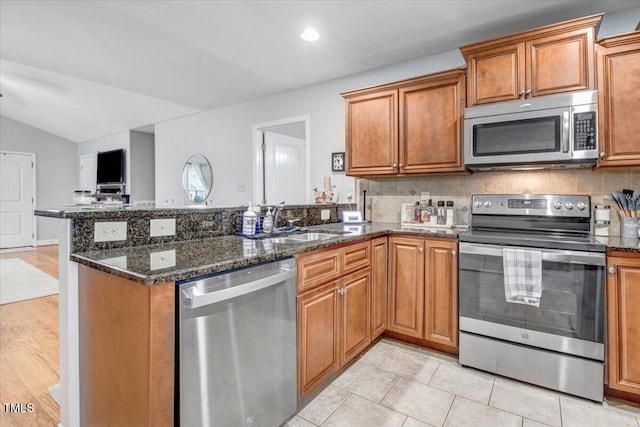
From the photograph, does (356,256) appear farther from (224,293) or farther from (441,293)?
(224,293)

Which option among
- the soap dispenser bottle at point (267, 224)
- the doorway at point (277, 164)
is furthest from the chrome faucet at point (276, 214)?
the doorway at point (277, 164)

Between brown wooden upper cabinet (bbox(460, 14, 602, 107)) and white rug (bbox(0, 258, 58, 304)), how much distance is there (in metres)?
5.07

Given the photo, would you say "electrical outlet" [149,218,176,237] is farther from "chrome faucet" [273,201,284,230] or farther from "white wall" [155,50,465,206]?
"white wall" [155,50,465,206]

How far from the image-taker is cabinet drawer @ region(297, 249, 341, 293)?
173cm

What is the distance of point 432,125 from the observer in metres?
2.67

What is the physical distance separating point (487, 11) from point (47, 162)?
9.44 meters

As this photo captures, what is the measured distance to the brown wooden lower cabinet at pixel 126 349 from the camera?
1075mm

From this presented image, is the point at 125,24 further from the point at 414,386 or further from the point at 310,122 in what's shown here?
the point at 414,386

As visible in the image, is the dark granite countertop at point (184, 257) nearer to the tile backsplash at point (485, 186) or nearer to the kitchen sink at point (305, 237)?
the kitchen sink at point (305, 237)

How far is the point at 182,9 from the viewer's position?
8.23 ft

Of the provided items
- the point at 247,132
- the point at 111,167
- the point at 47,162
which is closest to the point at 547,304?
the point at 247,132

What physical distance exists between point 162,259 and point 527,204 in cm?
249

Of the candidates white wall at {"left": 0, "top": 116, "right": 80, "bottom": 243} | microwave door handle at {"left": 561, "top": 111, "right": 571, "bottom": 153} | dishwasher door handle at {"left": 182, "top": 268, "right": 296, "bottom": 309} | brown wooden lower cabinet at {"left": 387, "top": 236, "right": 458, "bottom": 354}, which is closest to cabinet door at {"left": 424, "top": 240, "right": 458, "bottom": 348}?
brown wooden lower cabinet at {"left": 387, "top": 236, "right": 458, "bottom": 354}

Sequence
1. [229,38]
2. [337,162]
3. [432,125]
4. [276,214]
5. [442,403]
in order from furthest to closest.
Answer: [337,162] → [229,38] → [432,125] → [276,214] → [442,403]
